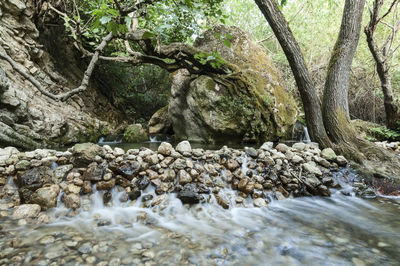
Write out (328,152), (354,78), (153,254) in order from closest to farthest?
1. (153,254)
2. (328,152)
3. (354,78)

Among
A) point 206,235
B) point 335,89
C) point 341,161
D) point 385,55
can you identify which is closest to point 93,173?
point 206,235

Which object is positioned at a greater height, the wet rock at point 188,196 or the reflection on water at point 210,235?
the wet rock at point 188,196

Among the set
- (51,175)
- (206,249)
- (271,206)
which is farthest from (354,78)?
(51,175)

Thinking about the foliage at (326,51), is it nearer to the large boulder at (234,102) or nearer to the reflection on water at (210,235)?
the large boulder at (234,102)

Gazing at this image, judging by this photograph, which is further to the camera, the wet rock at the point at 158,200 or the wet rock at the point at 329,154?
the wet rock at the point at 329,154

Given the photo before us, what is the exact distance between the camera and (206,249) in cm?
151

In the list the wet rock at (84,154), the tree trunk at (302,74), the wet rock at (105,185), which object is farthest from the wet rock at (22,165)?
the tree trunk at (302,74)

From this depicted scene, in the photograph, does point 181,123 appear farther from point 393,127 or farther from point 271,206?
point 393,127

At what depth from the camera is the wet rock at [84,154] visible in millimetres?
2350

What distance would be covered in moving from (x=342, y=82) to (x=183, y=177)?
10.9 ft

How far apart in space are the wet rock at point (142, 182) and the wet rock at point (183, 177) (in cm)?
38

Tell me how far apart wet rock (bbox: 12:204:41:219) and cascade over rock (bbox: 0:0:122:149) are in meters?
2.25

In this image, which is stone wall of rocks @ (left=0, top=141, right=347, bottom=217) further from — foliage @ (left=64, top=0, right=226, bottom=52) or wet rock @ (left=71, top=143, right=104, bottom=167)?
foliage @ (left=64, top=0, right=226, bottom=52)

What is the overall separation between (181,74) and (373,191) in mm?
4886
